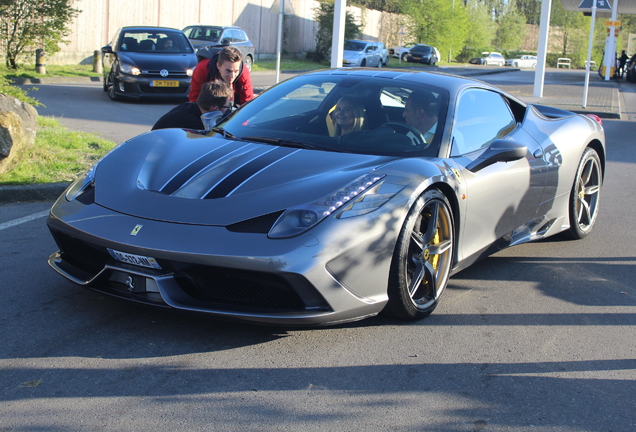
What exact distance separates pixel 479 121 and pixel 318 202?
1802mm

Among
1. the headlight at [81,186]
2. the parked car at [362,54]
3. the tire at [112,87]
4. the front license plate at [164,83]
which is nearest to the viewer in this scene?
the headlight at [81,186]

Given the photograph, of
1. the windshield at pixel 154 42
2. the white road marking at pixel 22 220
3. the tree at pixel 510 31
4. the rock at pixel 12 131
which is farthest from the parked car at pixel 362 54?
the tree at pixel 510 31

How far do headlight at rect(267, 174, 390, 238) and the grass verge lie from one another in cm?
411

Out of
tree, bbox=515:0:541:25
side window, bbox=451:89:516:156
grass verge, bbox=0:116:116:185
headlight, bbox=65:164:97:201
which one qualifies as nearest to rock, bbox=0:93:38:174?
grass verge, bbox=0:116:116:185

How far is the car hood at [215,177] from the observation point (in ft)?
11.1

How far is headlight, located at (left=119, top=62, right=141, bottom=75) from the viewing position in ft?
46.2

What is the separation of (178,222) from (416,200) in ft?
4.01

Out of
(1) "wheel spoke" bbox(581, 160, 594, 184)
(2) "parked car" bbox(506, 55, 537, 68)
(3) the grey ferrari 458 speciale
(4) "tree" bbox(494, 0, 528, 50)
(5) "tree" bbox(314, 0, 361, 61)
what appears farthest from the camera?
(4) "tree" bbox(494, 0, 528, 50)

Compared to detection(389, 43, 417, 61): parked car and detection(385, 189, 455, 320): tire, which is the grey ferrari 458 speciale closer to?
detection(385, 189, 455, 320): tire

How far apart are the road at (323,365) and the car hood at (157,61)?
10263mm

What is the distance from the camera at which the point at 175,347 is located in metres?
3.30

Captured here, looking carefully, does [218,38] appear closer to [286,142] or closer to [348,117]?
[348,117]

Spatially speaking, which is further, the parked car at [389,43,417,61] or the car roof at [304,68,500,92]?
the parked car at [389,43,417,61]

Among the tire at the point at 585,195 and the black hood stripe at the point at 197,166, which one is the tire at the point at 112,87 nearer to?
the tire at the point at 585,195
